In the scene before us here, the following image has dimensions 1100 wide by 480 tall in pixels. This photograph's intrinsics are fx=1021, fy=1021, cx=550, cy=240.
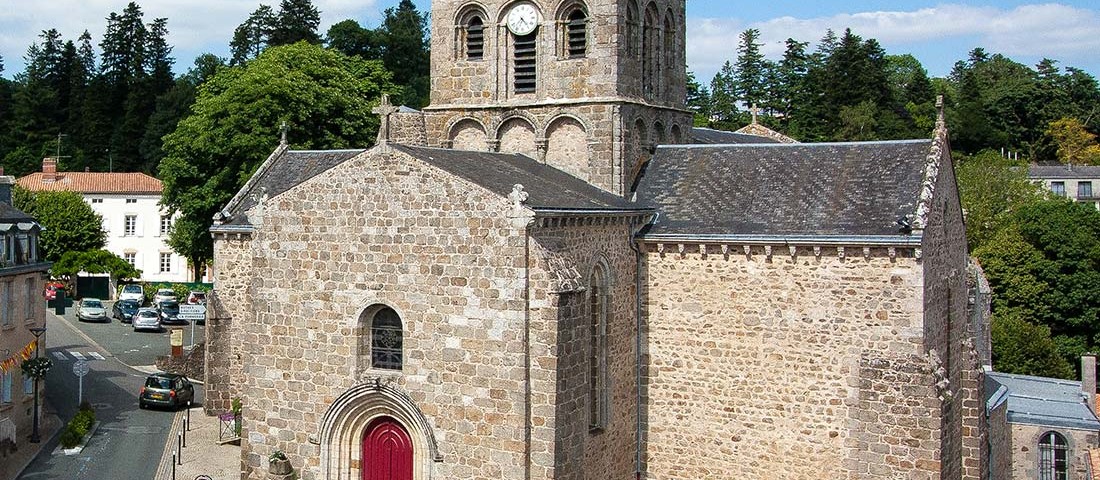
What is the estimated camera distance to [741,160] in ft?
75.5

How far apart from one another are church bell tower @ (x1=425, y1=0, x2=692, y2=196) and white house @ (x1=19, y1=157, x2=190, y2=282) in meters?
47.6

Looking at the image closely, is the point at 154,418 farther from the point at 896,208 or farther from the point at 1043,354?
the point at 1043,354

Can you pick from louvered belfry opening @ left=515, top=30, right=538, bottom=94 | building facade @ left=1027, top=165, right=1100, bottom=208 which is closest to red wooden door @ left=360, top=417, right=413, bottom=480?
louvered belfry opening @ left=515, top=30, right=538, bottom=94

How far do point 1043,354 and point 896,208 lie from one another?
24.5 m

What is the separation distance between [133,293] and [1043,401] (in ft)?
149

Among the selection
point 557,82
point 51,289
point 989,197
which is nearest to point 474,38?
point 557,82

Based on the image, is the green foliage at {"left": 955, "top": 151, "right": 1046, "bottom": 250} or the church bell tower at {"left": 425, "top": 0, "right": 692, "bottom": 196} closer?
the church bell tower at {"left": 425, "top": 0, "right": 692, "bottom": 196}

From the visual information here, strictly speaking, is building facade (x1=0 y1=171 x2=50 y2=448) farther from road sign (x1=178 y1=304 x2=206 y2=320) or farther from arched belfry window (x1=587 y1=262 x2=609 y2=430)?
arched belfry window (x1=587 y1=262 x2=609 y2=430)

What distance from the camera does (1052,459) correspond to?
2897cm

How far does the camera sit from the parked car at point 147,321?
4719cm

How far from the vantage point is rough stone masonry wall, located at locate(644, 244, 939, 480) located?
18.8m

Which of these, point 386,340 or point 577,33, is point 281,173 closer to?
point 577,33

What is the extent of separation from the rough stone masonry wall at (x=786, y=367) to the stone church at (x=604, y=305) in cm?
4

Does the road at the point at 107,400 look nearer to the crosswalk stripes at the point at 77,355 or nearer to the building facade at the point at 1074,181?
the crosswalk stripes at the point at 77,355
